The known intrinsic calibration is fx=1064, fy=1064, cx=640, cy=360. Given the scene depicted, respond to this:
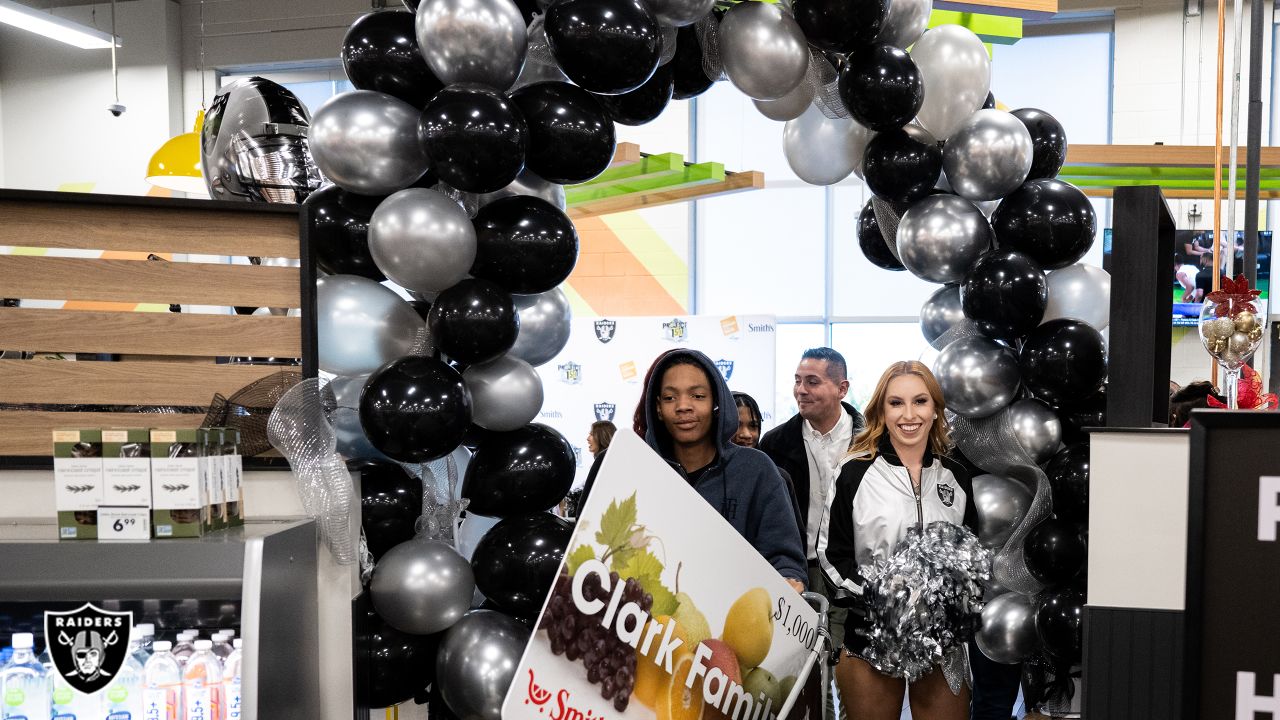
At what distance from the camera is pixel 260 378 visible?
2230 mm

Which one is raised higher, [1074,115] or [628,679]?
A: [1074,115]

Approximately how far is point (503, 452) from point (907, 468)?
119 cm

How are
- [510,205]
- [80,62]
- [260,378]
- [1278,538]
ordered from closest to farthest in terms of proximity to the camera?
[1278,538], [260,378], [510,205], [80,62]

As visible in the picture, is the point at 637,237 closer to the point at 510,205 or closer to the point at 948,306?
the point at 948,306

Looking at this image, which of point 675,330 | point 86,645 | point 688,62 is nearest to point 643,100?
point 688,62

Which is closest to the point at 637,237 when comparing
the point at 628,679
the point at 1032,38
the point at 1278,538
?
the point at 1032,38

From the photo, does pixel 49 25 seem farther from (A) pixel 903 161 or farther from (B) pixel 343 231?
(A) pixel 903 161

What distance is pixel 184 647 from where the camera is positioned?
191cm

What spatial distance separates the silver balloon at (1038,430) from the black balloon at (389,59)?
72.8 inches

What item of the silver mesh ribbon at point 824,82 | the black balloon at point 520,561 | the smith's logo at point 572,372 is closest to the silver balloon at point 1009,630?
the black balloon at point 520,561

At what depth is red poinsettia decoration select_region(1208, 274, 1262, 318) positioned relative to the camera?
3.03 metres

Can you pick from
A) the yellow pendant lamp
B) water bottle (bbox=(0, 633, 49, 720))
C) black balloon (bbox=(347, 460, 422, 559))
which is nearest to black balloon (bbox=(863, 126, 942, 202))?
black balloon (bbox=(347, 460, 422, 559))

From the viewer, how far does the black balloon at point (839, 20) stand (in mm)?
2631

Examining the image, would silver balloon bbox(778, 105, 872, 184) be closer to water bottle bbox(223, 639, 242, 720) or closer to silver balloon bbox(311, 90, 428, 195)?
silver balloon bbox(311, 90, 428, 195)
